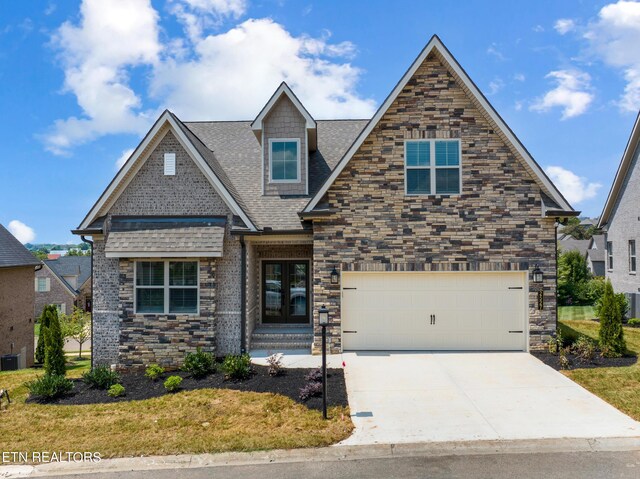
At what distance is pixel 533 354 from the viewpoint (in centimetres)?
1133

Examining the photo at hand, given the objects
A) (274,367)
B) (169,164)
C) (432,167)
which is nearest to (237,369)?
(274,367)

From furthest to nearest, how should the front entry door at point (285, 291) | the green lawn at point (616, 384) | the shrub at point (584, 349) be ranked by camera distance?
the front entry door at point (285, 291)
the shrub at point (584, 349)
the green lawn at point (616, 384)

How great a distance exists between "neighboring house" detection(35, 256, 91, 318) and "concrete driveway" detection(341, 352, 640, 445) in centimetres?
3860

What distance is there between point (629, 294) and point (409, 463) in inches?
732

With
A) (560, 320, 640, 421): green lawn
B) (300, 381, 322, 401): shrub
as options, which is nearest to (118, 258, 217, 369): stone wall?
(300, 381, 322, 401): shrub

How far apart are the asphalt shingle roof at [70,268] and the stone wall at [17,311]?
1811 cm

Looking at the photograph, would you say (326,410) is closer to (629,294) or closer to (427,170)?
(427,170)

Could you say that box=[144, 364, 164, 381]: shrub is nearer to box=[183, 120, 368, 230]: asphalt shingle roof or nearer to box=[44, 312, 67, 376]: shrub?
box=[44, 312, 67, 376]: shrub

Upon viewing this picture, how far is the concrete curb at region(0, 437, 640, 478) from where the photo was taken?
6133mm

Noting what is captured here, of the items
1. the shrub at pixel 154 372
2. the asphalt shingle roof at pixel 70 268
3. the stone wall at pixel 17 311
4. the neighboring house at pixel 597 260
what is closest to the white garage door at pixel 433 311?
the shrub at pixel 154 372

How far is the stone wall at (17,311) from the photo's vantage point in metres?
22.1

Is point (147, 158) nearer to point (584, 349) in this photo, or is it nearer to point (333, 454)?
point (333, 454)

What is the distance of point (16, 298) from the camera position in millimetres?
23578

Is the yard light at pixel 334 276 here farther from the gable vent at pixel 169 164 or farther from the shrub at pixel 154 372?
the gable vent at pixel 169 164
